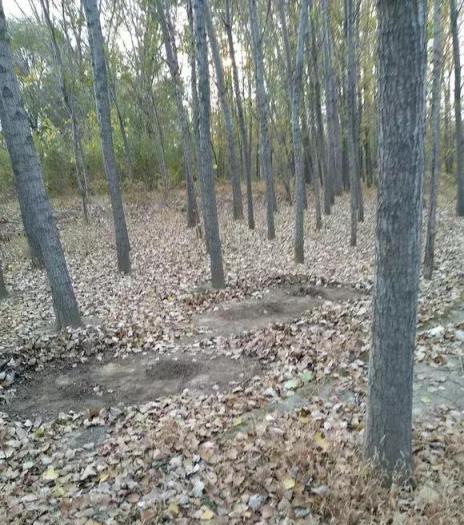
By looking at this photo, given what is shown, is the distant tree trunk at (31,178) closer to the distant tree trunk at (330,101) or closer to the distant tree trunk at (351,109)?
the distant tree trunk at (351,109)

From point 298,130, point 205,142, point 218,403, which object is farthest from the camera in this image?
point 298,130

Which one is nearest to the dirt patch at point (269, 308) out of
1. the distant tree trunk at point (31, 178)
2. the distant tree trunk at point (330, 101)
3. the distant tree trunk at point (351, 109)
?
the distant tree trunk at point (31, 178)

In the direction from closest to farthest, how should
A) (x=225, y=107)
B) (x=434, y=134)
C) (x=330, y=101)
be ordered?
(x=434, y=134), (x=225, y=107), (x=330, y=101)

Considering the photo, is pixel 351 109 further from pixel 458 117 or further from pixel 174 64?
pixel 174 64

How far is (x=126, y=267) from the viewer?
34.3ft

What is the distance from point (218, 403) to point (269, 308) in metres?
3.25

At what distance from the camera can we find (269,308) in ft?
25.1

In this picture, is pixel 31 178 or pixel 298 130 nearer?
pixel 31 178

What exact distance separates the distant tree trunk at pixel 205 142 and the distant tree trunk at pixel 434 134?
4078 millimetres

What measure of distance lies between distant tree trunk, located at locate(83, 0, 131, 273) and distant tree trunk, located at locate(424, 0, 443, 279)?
21.9 feet

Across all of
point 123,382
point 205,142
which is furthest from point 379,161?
point 205,142

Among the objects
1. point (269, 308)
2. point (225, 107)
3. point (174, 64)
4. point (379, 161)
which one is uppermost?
point (174, 64)

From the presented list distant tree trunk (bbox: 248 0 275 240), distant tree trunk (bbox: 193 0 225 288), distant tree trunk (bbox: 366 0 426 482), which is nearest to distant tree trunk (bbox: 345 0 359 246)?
distant tree trunk (bbox: 248 0 275 240)

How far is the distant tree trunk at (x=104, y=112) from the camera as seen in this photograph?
8.70 m
